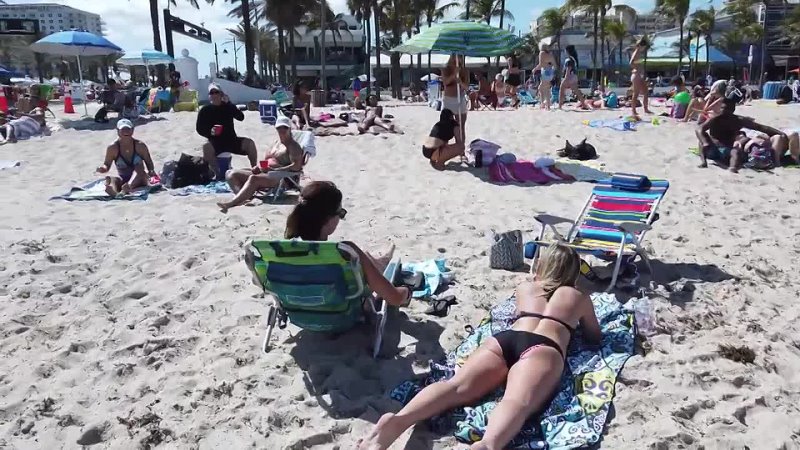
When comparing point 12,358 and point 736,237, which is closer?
point 12,358

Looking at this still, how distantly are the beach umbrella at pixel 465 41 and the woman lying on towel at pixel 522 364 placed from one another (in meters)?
5.75

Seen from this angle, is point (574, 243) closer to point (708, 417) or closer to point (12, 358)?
point (708, 417)

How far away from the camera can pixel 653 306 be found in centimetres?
372

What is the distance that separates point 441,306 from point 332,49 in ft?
178

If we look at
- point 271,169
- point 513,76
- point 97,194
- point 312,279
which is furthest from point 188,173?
point 513,76

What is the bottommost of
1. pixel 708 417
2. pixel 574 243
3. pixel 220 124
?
pixel 708 417

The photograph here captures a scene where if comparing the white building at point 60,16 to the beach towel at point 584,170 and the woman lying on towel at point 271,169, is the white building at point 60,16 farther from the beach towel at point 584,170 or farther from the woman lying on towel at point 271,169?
the beach towel at point 584,170

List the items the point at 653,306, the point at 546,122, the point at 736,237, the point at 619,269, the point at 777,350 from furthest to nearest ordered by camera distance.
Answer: the point at 546,122 < the point at 736,237 < the point at 619,269 < the point at 653,306 < the point at 777,350

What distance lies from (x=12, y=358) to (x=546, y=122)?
10.2 meters

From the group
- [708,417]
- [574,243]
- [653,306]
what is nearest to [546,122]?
[574,243]

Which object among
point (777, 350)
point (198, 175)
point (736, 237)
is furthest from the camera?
point (198, 175)

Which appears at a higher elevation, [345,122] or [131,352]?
[345,122]

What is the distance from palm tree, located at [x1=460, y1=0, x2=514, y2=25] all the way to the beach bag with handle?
32.5 metres

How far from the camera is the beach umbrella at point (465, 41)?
8.54 metres
